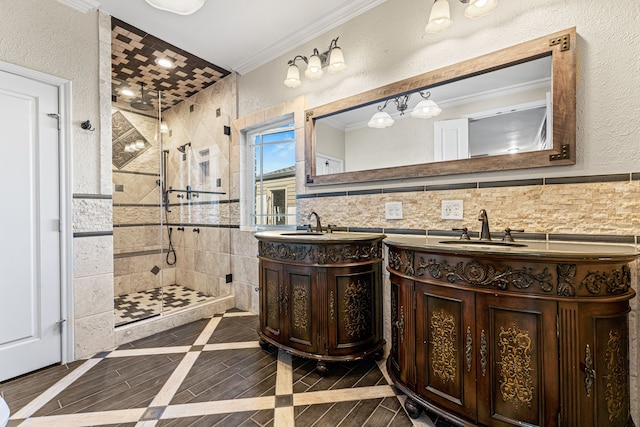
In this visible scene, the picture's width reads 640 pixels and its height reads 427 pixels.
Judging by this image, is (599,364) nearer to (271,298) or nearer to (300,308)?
(300,308)

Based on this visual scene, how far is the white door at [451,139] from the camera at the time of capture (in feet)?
5.76

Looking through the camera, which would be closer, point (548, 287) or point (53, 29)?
point (548, 287)

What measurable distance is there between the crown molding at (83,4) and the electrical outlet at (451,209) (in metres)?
3.02

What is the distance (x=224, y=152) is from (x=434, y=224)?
2.58 m

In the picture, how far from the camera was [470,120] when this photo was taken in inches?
68.7

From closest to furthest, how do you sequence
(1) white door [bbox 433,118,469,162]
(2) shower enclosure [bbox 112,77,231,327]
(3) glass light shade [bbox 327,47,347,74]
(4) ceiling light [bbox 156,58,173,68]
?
(1) white door [bbox 433,118,469,162] → (3) glass light shade [bbox 327,47,347,74] → (4) ceiling light [bbox 156,58,173,68] → (2) shower enclosure [bbox 112,77,231,327]

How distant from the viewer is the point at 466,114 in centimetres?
176

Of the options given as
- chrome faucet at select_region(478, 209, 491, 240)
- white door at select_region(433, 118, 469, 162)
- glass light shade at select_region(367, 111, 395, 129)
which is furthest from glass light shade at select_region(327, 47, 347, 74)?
chrome faucet at select_region(478, 209, 491, 240)

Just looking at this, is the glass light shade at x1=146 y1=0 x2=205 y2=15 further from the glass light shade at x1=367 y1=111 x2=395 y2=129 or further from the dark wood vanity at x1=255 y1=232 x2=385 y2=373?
the dark wood vanity at x1=255 y1=232 x2=385 y2=373

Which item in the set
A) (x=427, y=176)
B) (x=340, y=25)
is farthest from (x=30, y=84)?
(x=427, y=176)

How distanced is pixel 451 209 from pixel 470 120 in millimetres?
572

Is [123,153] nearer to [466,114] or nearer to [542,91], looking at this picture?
[466,114]

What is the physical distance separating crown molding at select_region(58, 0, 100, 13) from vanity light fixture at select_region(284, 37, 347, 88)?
5.06 feet

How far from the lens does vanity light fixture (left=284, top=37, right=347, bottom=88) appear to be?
2152mm
